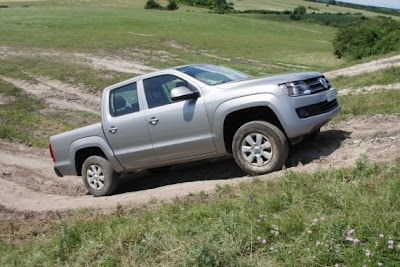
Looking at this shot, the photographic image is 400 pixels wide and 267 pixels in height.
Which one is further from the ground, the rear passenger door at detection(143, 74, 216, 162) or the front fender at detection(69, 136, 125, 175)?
A: the rear passenger door at detection(143, 74, 216, 162)

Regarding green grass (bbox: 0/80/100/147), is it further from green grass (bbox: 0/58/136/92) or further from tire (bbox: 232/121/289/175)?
tire (bbox: 232/121/289/175)

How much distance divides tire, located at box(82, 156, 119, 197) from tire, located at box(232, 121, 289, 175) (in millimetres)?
2464

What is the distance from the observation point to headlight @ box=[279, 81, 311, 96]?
Answer: 6461 mm

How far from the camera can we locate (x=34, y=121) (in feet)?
50.0

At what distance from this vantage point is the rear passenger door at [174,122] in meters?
6.94

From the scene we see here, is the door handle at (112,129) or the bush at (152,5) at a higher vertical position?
the door handle at (112,129)

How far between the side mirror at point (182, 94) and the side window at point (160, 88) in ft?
1.19

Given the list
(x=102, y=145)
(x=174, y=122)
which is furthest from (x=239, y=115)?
(x=102, y=145)

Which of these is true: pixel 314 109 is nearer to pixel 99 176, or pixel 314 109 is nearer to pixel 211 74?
pixel 211 74

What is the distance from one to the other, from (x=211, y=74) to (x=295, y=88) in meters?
1.51

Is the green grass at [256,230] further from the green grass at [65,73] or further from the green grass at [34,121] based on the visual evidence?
the green grass at [65,73]

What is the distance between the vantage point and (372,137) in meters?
7.23

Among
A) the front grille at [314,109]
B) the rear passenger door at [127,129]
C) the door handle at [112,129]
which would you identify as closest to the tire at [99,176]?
the rear passenger door at [127,129]

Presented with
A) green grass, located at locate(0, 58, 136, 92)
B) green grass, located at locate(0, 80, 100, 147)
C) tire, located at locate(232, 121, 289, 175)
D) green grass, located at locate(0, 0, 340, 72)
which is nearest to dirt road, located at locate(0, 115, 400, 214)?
tire, located at locate(232, 121, 289, 175)
